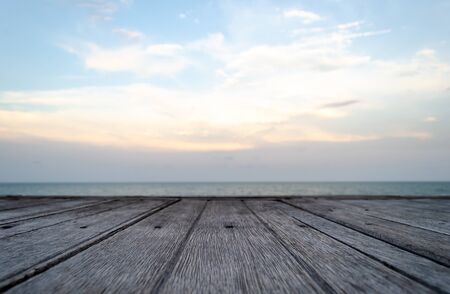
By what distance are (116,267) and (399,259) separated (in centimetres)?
101

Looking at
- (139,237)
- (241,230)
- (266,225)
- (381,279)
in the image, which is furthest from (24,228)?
(381,279)

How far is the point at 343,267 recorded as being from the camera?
0.93m

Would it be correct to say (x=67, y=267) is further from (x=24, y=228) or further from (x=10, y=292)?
(x=24, y=228)

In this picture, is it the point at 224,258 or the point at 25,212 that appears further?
the point at 25,212

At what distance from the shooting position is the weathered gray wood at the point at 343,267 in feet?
2.53

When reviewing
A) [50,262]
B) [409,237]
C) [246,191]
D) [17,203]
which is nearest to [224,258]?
[50,262]

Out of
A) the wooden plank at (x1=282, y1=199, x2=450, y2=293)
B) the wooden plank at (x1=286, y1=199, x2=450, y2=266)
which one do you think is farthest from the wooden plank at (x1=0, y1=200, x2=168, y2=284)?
the wooden plank at (x1=286, y1=199, x2=450, y2=266)

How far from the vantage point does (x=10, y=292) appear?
0.73 meters

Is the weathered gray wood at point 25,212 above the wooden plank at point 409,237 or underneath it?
underneath

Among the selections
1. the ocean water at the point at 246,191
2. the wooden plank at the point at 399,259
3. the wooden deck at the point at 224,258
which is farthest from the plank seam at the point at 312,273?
the ocean water at the point at 246,191

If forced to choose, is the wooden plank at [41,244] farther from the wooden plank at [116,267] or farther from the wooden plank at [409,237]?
the wooden plank at [409,237]

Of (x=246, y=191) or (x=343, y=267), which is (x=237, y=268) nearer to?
(x=343, y=267)

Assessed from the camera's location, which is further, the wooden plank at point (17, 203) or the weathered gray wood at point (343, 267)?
the wooden plank at point (17, 203)

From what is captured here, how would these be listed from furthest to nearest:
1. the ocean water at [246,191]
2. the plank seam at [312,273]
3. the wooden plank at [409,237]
→ the ocean water at [246,191], the wooden plank at [409,237], the plank seam at [312,273]
